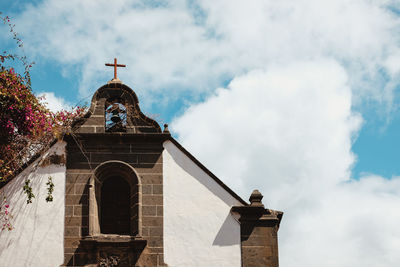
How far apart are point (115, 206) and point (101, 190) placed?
1.65ft

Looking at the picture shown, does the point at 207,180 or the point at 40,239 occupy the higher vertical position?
the point at 207,180

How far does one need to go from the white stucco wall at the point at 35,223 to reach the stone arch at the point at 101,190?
0.69m

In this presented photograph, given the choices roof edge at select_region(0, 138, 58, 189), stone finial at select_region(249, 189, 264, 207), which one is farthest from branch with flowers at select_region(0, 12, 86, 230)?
stone finial at select_region(249, 189, 264, 207)

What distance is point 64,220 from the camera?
13914 mm

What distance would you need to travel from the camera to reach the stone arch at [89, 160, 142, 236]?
45.9 feet

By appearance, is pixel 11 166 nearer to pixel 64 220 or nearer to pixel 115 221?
pixel 64 220

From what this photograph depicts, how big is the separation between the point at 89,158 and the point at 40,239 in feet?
7.10

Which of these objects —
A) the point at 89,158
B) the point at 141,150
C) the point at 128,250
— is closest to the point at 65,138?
the point at 89,158

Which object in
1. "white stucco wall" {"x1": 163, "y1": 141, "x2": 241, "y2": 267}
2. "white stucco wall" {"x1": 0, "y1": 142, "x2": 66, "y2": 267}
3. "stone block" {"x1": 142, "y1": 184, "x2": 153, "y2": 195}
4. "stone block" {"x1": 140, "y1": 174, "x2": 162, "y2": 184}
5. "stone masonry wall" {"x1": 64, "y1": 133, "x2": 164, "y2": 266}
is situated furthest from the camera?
"stone block" {"x1": 140, "y1": 174, "x2": 162, "y2": 184}

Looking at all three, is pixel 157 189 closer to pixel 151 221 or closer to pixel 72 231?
pixel 151 221

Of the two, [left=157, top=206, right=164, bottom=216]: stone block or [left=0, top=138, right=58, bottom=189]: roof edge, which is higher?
[left=0, top=138, right=58, bottom=189]: roof edge

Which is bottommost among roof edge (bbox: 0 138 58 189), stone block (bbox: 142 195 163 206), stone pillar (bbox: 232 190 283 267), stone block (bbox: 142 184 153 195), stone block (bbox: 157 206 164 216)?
stone pillar (bbox: 232 190 283 267)

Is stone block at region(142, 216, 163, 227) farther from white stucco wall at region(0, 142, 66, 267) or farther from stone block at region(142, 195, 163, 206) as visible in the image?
white stucco wall at region(0, 142, 66, 267)

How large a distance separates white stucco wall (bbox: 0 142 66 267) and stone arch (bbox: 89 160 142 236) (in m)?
0.69
